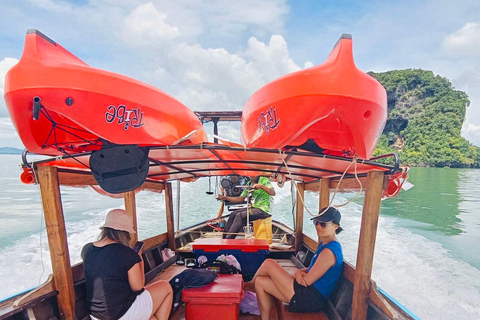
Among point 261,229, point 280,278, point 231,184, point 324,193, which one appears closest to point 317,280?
point 280,278

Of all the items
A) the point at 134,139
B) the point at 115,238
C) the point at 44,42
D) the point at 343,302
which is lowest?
the point at 343,302

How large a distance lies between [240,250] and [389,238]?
7.89 m

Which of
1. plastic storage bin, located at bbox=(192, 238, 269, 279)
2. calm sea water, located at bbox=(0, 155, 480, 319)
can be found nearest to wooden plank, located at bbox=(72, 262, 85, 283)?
calm sea water, located at bbox=(0, 155, 480, 319)

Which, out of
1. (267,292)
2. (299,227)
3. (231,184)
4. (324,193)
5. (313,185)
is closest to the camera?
(267,292)

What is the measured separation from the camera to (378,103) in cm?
170

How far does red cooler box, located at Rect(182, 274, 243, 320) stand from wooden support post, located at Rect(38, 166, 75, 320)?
36.7 inches

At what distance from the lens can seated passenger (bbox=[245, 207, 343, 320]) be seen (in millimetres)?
2400

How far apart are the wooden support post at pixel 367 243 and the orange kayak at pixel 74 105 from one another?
4.80ft

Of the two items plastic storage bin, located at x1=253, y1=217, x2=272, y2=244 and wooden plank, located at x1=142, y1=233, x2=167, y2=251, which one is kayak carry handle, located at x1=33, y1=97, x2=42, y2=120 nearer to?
wooden plank, located at x1=142, y1=233, x2=167, y2=251

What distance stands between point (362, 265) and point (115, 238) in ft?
6.25

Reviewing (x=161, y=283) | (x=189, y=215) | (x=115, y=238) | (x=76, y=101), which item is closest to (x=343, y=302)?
(x=161, y=283)

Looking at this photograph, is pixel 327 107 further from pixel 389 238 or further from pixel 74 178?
pixel 389 238

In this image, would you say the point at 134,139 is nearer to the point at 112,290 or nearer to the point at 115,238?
the point at 115,238

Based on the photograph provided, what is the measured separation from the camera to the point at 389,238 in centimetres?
940
